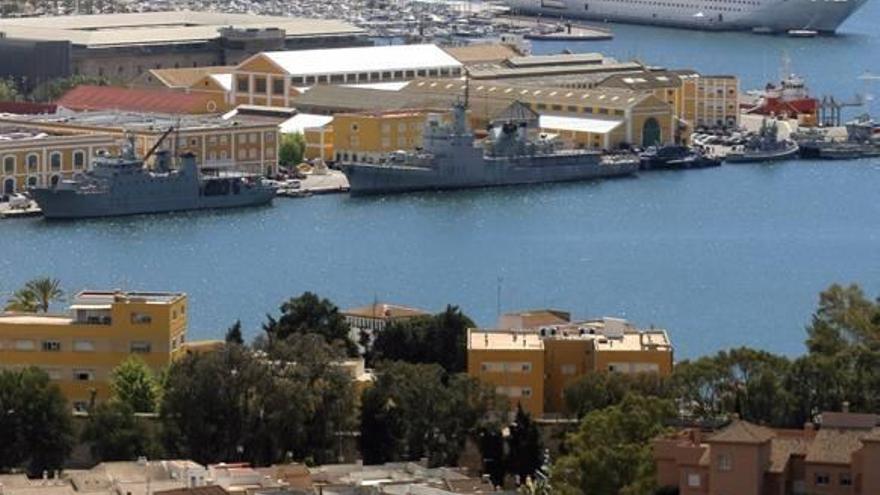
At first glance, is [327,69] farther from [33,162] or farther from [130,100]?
[33,162]

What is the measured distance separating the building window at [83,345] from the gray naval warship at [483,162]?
48.6 feet

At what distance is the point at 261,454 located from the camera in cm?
1914

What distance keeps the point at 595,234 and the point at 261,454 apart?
498 inches

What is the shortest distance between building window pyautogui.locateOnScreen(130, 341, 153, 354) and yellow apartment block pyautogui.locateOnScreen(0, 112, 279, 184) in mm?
13547

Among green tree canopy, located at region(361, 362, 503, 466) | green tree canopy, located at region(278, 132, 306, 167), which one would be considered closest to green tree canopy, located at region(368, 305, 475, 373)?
green tree canopy, located at region(361, 362, 503, 466)

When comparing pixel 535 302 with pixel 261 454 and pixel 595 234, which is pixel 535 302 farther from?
pixel 261 454

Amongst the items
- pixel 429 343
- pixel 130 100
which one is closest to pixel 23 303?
pixel 429 343

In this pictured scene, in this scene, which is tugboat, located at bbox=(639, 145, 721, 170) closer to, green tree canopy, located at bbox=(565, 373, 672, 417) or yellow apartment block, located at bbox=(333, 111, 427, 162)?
yellow apartment block, located at bbox=(333, 111, 427, 162)

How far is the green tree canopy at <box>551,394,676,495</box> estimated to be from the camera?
677 inches

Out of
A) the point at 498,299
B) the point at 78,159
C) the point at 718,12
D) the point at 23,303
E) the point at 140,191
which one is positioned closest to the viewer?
the point at 23,303

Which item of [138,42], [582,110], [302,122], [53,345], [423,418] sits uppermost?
[138,42]

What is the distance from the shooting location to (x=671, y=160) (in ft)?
125

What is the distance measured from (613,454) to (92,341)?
4.35 metres

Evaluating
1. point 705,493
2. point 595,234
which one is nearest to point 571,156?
point 595,234
